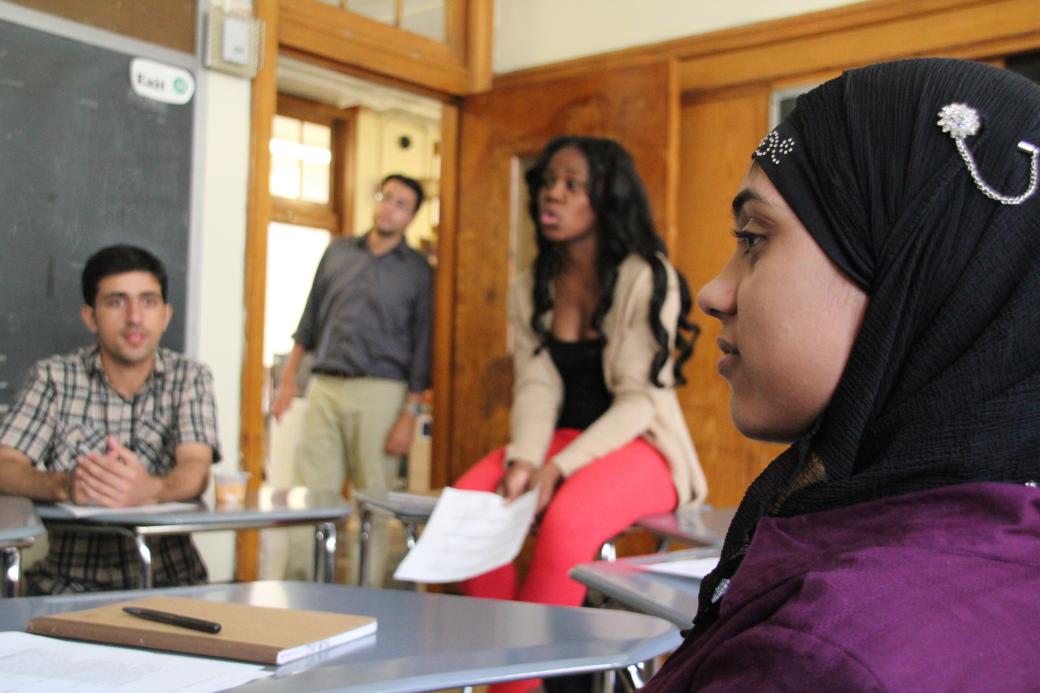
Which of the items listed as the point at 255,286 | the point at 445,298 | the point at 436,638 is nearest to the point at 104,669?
the point at 436,638

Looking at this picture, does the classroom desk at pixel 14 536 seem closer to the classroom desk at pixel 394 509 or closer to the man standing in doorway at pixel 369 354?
the classroom desk at pixel 394 509

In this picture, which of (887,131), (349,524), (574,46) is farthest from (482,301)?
(887,131)

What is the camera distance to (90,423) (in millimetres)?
2521

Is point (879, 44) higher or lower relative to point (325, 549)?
higher

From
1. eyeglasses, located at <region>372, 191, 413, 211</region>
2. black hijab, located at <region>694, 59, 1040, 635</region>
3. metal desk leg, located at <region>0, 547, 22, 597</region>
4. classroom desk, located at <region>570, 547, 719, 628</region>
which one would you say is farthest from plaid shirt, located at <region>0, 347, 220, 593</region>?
black hijab, located at <region>694, 59, 1040, 635</region>

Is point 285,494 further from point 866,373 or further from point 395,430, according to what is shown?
point 866,373

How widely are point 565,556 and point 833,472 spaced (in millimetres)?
1740

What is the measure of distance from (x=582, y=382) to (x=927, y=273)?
7.05 ft

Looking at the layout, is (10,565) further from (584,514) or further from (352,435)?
(352,435)

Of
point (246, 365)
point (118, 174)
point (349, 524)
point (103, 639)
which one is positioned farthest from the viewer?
point (349, 524)

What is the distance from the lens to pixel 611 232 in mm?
2844

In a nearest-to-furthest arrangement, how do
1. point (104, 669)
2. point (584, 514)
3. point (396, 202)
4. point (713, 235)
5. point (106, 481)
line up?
1. point (104, 669)
2. point (106, 481)
3. point (584, 514)
4. point (713, 235)
5. point (396, 202)

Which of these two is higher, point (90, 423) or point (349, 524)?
point (90, 423)

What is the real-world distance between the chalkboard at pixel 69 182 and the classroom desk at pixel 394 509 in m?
1.10
